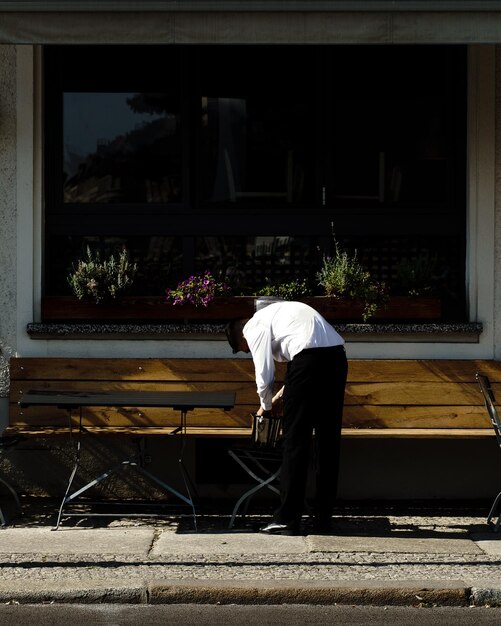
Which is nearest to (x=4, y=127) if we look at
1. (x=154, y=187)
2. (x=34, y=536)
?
(x=154, y=187)

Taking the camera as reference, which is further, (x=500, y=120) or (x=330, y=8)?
(x=500, y=120)

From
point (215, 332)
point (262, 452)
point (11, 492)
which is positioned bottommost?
point (11, 492)

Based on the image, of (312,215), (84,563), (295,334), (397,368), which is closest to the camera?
(84,563)

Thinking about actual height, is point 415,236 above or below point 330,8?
below

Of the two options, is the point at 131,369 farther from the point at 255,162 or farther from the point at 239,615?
the point at 239,615

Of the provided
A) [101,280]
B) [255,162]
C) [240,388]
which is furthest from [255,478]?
[255,162]

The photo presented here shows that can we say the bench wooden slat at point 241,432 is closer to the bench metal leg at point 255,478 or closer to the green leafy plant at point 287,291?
the bench metal leg at point 255,478

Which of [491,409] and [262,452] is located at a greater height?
[491,409]

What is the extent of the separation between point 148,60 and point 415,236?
2535 millimetres

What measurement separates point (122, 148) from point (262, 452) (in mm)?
2853

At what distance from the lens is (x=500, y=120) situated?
930 cm

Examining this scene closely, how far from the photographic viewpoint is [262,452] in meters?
8.35

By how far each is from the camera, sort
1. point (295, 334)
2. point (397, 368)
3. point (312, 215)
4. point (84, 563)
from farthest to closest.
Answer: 1. point (312, 215)
2. point (397, 368)
3. point (295, 334)
4. point (84, 563)

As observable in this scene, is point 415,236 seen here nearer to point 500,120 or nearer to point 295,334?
point 500,120
